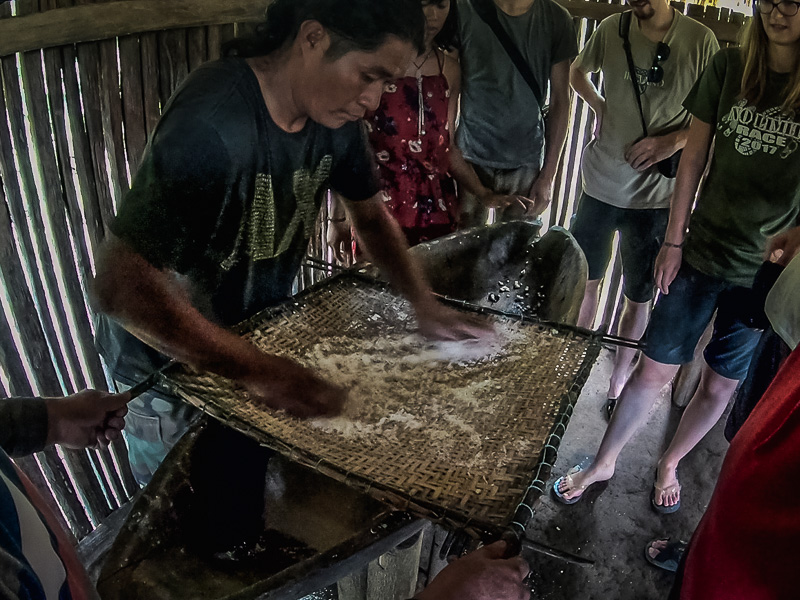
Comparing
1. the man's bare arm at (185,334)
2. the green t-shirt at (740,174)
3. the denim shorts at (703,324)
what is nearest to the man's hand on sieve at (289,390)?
the man's bare arm at (185,334)

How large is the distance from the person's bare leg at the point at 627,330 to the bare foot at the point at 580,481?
0.38 metres

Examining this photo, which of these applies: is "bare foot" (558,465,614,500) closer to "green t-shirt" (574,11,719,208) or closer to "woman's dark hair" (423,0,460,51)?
"green t-shirt" (574,11,719,208)

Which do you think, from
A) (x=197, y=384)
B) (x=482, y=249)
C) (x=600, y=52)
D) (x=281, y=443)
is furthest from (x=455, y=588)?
(x=600, y=52)

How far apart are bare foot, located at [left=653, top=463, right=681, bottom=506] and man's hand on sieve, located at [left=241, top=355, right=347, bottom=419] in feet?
4.31

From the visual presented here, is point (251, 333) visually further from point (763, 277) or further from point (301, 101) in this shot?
point (763, 277)

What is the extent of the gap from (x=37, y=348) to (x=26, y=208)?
0.34 meters

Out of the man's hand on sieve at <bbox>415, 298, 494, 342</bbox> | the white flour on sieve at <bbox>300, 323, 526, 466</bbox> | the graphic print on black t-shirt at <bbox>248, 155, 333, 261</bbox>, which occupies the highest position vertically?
the graphic print on black t-shirt at <bbox>248, 155, 333, 261</bbox>

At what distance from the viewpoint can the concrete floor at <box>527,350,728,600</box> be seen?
5.43ft

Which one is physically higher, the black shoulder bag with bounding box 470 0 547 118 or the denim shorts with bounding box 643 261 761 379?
the black shoulder bag with bounding box 470 0 547 118

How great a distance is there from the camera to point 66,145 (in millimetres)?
1255

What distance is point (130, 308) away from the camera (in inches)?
38.6

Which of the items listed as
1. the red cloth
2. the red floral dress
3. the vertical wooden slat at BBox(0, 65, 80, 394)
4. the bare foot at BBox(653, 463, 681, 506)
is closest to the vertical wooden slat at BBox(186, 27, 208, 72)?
the vertical wooden slat at BBox(0, 65, 80, 394)

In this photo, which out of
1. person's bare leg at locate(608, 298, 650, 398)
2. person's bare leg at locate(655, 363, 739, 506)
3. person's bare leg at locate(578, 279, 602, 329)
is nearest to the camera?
person's bare leg at locate(655, 363, 739, 506)

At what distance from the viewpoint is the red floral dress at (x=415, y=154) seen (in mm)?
1667
